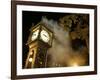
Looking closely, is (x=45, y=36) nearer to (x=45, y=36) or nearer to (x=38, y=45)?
Answer: (x=45, y=36)

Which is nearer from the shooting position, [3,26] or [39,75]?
[3,26]

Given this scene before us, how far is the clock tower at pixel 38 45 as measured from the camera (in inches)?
80.9

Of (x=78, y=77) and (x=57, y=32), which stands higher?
(x=57, y=32)

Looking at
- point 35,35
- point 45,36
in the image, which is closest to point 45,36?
point 45,36

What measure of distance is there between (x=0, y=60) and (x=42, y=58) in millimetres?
408

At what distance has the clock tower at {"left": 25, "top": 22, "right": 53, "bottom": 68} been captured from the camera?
205cm

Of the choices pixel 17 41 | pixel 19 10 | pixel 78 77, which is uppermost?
pixel 19 10

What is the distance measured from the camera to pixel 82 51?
223 centimetres

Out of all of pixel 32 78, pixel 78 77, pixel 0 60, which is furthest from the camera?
pixel 78 77

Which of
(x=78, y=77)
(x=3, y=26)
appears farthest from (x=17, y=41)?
(x=78, y=77)

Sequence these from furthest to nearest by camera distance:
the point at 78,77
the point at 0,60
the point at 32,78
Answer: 1. the point at 78,77
2. the point at 32,78
3. the point at 0,60

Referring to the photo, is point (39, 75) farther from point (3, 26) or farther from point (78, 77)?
point (3, 26)

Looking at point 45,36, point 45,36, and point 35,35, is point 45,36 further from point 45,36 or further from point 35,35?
point 35,35

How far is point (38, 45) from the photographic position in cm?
208
